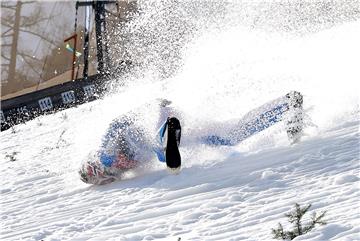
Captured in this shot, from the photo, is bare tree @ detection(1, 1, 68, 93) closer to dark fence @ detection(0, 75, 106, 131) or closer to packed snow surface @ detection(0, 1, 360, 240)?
dark fence @ detection(0, 75, 106, 131)

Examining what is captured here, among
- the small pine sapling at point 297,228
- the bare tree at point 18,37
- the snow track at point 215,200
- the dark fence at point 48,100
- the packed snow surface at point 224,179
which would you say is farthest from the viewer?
the bare tree at point 18,37

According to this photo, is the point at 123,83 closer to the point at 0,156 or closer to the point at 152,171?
the point at 0,156

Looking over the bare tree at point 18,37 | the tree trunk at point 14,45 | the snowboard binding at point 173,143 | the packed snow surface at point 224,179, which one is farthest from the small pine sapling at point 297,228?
the tree trunk at point 14,45

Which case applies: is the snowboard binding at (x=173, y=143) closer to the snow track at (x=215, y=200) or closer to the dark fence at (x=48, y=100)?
the snow track at (x=215, y=200)

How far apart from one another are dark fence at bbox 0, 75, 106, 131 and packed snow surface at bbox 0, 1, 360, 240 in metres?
4.83

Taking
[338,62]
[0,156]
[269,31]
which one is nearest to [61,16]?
[269,31]

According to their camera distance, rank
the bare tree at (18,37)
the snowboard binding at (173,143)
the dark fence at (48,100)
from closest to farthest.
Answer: the snowboard binding at (173,143) < the dark fence at (48,100) < the bare tree at (18,37)

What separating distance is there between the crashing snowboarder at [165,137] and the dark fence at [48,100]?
9.43 metres

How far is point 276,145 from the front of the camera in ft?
22.1

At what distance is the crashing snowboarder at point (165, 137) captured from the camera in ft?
21.3

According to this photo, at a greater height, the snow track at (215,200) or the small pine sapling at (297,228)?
the snow track at (215,200)

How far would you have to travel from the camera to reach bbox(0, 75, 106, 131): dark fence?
16125mm

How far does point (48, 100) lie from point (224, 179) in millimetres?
11368

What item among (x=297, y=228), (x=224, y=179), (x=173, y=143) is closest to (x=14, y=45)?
(x=173, y=143)
